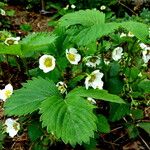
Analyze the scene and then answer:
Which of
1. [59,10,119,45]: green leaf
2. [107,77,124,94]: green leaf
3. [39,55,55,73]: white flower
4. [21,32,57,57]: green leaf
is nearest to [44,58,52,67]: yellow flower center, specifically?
[39,55,55,73]: white flower

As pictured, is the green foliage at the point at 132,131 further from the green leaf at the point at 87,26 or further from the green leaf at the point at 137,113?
the green leaf at the point at 87,26

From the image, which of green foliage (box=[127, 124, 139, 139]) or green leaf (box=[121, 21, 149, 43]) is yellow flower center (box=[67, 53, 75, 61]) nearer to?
green leaf (box=[121, 21, 149, 43])

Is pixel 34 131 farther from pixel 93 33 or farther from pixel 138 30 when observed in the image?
pixel 138 30

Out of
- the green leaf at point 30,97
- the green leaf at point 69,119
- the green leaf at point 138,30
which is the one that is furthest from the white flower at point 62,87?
the green leaf at point 138,30

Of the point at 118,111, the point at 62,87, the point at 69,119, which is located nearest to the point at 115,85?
the point at 118,111

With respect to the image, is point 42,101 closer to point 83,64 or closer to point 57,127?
point 57,127
